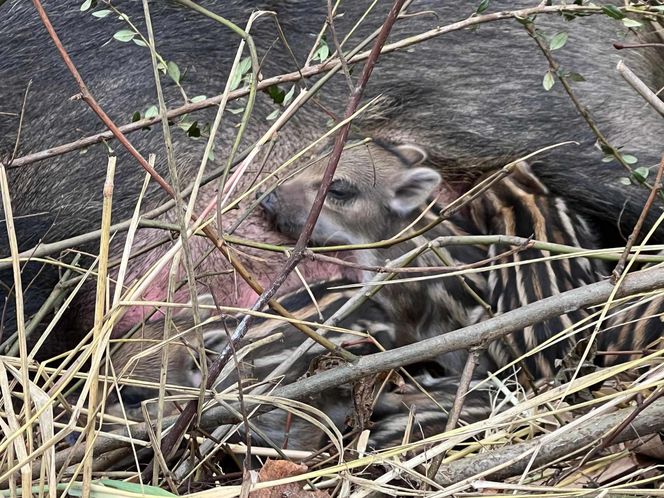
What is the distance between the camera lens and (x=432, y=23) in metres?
3.24

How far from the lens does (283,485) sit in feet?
6.74

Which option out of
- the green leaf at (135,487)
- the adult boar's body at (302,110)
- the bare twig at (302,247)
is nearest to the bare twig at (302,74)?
the bare twig at (302,247)

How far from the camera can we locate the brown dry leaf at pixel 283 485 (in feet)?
6.70

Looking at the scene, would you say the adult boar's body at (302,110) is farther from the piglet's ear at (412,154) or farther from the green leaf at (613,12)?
the green leaf at (613,12)

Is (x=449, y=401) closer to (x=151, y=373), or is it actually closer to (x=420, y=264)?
(x=420, y=264)

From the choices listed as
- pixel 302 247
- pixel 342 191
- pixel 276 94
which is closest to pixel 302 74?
pixel 276 94

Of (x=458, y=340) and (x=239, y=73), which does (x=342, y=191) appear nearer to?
(x=239, y=73)

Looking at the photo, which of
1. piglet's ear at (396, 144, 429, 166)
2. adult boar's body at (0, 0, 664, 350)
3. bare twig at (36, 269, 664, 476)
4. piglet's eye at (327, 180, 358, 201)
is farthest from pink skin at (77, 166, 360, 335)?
bare twig at (36, 269, 664, 476)

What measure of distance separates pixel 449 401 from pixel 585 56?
3.82 feet

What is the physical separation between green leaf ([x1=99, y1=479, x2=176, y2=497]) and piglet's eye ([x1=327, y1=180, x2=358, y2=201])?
141 cm

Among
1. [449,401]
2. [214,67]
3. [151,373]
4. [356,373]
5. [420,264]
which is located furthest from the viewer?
[214,67]

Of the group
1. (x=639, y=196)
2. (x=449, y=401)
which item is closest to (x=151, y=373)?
(x=449, y=401)

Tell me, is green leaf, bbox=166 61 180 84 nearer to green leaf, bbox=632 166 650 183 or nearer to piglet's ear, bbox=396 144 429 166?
piglet's ear, bbox=396 144 429 166

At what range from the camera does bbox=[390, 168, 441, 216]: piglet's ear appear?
3.19 metres
